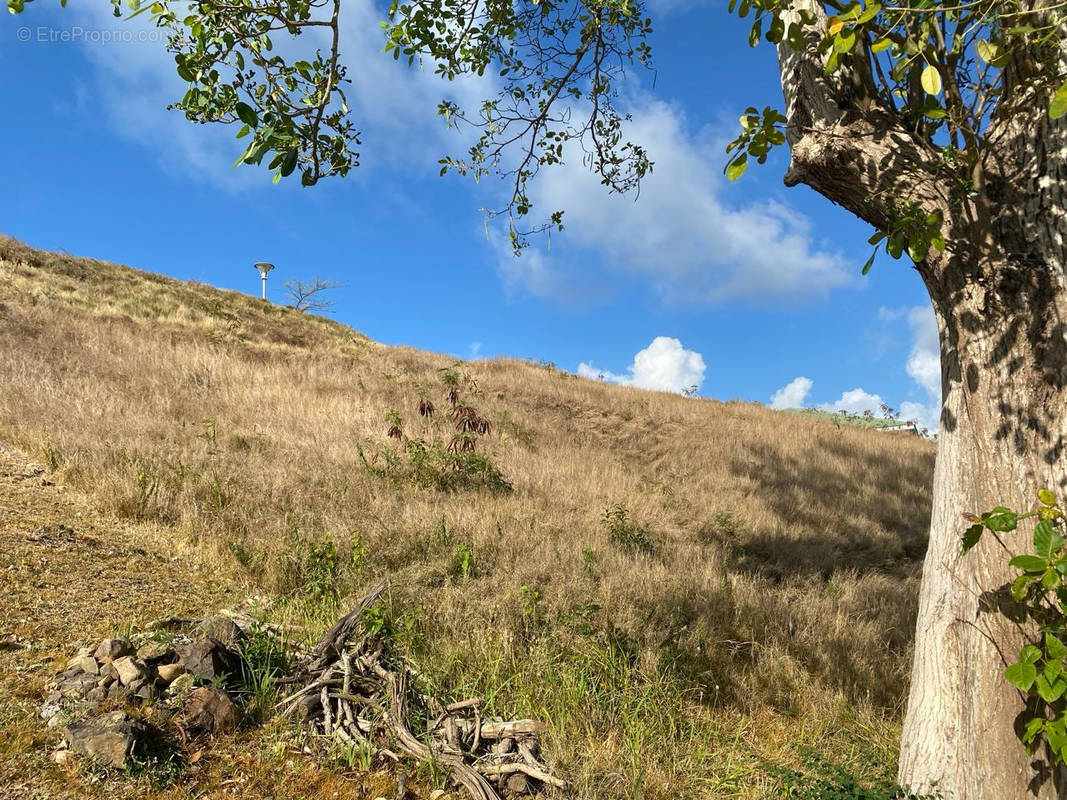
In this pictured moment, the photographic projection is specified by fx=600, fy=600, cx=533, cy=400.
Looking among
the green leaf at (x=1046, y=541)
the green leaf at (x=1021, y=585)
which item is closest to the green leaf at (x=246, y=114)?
the green leaf at (x=1046, y=541)

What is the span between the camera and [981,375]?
3307 millimetres

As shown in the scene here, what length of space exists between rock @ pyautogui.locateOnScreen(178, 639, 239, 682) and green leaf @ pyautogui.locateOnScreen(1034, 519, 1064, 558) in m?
4.05

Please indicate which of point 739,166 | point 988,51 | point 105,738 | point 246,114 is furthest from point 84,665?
point 988,51

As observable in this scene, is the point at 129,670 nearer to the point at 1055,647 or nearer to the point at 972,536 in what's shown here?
the point at 972,536

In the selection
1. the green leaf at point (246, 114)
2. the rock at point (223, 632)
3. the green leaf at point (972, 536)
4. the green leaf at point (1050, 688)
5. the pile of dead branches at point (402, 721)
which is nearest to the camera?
the green leaf at point (246, 114)

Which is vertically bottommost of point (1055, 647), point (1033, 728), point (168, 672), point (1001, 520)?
point (168, 672)

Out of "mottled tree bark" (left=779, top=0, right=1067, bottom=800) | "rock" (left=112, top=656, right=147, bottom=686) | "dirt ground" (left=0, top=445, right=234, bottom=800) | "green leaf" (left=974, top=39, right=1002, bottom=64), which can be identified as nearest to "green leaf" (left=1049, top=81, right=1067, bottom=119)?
"green leaf" (left=974, top=39, right=1002, bottom=64)

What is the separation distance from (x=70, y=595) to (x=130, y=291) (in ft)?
64.2

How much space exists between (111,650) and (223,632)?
57 cm

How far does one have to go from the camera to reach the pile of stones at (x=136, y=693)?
2.81 meters

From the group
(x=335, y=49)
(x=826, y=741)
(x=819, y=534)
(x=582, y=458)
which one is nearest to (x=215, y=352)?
(x=582, y=458)

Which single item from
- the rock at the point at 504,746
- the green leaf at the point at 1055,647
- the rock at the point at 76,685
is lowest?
the rock at the point at 504,746

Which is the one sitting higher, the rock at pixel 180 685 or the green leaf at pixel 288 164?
the green leaf at pixel 288 164

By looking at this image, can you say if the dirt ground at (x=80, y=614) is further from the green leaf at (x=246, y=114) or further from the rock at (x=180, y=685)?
the green leaf at (x=246, y=114)
